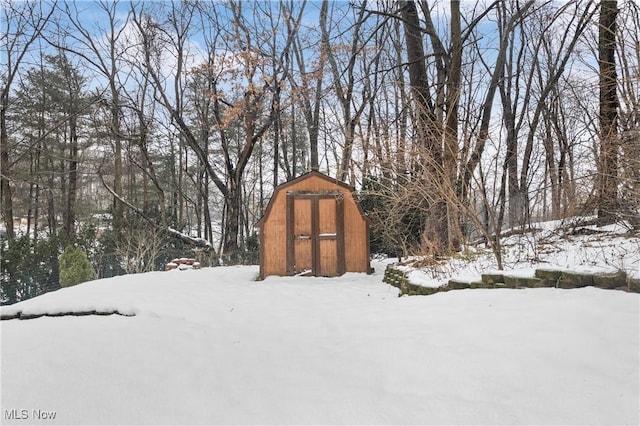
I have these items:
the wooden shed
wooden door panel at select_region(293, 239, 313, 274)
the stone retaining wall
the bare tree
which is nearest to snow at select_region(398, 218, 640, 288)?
the stone retaining wall

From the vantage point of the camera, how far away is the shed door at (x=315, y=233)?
7844 millimetres

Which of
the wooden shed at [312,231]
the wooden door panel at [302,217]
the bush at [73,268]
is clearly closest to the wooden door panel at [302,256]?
the wooden shed at [312,231]

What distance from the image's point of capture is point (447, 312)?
3316 millimetres

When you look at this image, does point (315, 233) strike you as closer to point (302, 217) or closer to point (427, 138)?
point (302, 217)

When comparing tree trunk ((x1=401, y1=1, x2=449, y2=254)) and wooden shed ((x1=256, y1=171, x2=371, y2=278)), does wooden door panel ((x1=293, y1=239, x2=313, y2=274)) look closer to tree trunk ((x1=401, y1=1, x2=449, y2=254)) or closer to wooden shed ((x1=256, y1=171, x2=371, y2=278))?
wooden shed ((x1=256, y1=171, x2=371, y2=278))

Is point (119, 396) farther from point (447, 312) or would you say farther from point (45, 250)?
point (45, 250)

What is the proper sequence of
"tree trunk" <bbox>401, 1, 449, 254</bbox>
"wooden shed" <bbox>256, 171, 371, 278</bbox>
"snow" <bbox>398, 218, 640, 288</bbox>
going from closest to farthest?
1. "snow" <bbox>398, 218, 640, 288</bbox>
2. "tree trunk" <bbox>401, 1, 449, 254</bbox>
3. "wooden shed" <bbox>256, 171, 371, 278</bbox>

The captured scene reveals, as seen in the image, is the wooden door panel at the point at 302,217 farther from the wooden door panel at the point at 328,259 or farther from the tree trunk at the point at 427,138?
the tree trunk at the point at 427,138

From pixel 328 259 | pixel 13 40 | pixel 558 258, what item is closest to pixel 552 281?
pixel 558 258

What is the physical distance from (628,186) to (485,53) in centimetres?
907

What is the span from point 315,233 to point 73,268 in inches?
239

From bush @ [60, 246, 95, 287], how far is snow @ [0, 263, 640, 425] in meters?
5.95

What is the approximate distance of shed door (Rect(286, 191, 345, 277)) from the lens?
309 inches

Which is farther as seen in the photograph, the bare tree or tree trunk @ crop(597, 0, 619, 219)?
the bare tree
